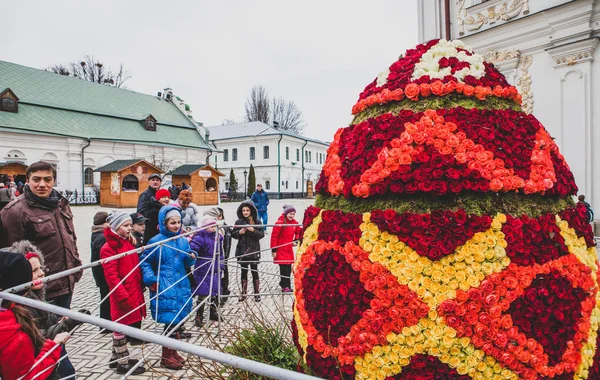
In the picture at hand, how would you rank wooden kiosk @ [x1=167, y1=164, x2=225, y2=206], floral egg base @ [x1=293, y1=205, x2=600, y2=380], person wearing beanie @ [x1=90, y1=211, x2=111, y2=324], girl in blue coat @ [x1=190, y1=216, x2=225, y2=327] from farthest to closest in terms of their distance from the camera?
1. wooden kiosk @ [x1=167, y1=164, x2=225, y2=206]
2. girl in blue coat @ [x1=190, y1=216, x2=225, y2=327]
3. person wearing beanie @ [x1=90, y1=211, x2=111, y2=324]
4. floral egg base @ [x1=293, y1=205, x2=600, y2=380]

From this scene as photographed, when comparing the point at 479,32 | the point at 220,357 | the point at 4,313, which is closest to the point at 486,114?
the point at 220,357

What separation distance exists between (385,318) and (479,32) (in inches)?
481

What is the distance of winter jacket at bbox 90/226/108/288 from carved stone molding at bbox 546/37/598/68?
11653mm

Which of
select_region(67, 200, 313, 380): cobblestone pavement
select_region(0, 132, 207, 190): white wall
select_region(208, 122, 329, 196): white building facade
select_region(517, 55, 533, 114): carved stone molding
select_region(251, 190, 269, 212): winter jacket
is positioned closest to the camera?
select_region(67, 200, 313, 380): cobblestone pavement

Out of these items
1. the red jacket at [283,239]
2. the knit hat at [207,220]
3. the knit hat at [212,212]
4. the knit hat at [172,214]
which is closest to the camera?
the knit hat at [172,214]

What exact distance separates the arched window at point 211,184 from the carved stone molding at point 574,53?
25794mm

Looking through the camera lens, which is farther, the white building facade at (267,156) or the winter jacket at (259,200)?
the white building facade at (267,156)

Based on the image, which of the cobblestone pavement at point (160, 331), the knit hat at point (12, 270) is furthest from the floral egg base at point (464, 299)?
the knit hat at point (12, 270)

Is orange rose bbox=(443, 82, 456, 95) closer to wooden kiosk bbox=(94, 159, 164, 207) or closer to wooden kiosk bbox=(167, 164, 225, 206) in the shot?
wooden kiosk bbox=(94, 159, 164, 207)

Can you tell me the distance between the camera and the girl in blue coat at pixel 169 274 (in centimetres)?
418

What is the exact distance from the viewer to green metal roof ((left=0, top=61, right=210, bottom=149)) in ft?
107

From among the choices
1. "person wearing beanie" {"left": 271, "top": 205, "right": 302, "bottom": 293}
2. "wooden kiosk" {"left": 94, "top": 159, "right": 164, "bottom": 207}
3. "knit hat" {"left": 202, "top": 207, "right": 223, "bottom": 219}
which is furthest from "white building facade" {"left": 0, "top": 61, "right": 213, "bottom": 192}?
"person wearing beanie" {"left": 271, "top": 205, "right": 302, "bottom": 293}

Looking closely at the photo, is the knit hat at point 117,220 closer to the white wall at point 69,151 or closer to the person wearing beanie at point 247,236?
the person wearing beanie at point 247,236

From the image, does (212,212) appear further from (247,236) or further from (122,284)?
(122,284)
